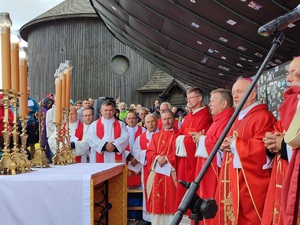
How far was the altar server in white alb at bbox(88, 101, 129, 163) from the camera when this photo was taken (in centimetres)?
611

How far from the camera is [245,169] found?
3.71m

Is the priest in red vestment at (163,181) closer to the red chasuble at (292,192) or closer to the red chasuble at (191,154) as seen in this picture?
the red chasuble at (191,154)

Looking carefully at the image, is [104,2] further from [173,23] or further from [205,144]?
[205,144]

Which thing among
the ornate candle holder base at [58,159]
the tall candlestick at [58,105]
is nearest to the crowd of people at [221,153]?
the ornate candle holder base at [58,159]

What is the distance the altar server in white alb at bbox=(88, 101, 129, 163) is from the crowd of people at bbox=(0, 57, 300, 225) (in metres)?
0.01

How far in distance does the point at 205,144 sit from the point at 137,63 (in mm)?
19013

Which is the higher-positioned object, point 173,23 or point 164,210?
point 173,23

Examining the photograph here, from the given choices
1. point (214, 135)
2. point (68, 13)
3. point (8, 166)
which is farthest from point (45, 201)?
point (68, 13)

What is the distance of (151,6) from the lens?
757cm

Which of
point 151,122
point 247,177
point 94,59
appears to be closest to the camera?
point 247,177

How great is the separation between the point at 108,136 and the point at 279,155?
11.0 feet

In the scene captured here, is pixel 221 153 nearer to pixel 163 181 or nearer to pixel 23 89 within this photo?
pixel 163 181

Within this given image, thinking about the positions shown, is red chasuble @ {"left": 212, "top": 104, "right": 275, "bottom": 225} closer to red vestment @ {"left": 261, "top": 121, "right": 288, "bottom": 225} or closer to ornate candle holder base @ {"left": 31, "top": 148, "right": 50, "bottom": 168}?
red vestment @ {"left": 261, "top": 121, "right": 288, "bottom": 225}

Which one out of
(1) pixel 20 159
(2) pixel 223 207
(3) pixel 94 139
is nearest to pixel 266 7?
(2) pixel 223 207
